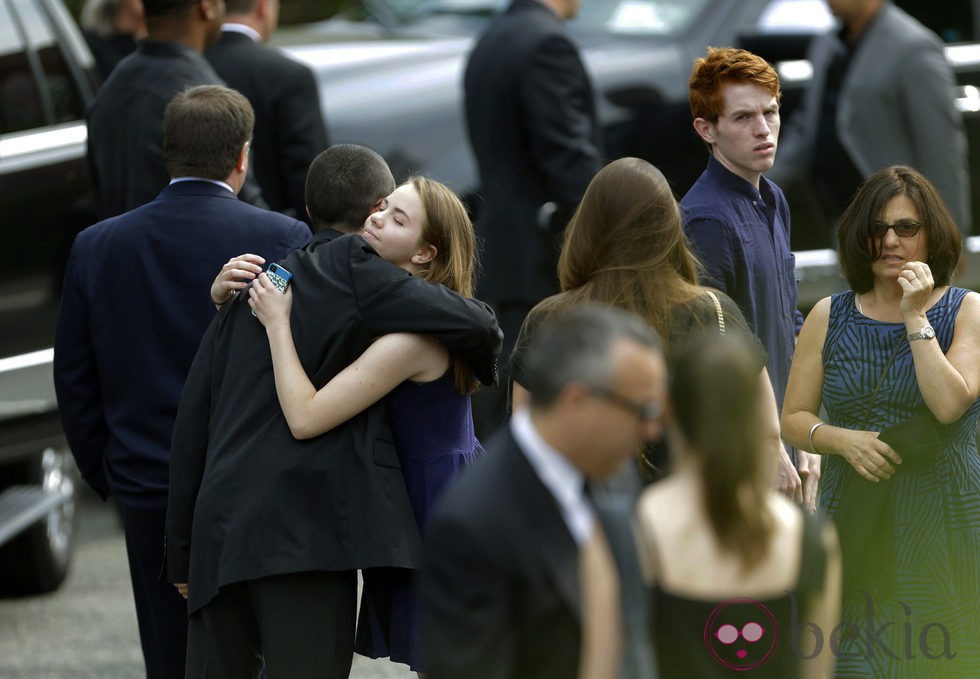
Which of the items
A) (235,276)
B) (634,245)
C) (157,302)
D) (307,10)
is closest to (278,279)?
(235,276)

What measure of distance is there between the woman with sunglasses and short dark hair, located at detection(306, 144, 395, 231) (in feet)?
4.17

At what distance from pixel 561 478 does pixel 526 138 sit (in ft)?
12.8

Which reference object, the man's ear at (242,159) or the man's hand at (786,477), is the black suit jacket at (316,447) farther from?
the man's hand at (786,477)

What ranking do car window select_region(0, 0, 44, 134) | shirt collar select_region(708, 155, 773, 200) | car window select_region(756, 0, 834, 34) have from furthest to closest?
car window select_region(756, 0, 834, 34) < car window select_region(0, 0, 44, 134) < shirt collar select_region(708, 155, 773, 200)

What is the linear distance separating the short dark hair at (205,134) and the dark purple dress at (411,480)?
36.0 inches

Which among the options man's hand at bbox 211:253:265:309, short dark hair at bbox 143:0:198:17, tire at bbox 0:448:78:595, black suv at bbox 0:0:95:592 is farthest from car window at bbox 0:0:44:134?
man's hand at bbox 211:253:265:309

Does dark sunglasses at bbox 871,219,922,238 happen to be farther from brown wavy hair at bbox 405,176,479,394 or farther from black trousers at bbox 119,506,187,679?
black trousers at bbox 119,506,187,679

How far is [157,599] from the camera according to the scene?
4371mm

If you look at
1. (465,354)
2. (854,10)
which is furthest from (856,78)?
(465,354)

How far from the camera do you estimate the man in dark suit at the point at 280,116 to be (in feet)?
18.7

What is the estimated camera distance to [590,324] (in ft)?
8.01

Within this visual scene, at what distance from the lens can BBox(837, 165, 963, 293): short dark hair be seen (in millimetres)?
4148

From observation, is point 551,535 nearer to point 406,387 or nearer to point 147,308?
point 406,387

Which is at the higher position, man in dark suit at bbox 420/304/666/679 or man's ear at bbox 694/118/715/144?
man in dark suit at bbox 420/304/666/679
